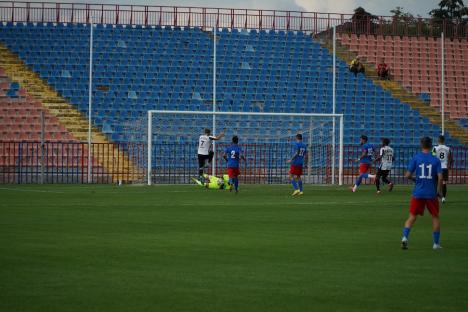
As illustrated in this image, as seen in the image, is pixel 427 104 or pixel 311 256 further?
pixel 427 104

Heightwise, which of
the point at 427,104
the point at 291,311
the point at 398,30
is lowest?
the point at 291,311

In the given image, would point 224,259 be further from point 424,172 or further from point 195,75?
point 195,75

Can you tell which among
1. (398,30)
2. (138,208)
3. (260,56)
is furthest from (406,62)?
(138,208)

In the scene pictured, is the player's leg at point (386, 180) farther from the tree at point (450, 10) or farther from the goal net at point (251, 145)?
the tree at point (450, 10)

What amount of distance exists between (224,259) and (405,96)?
37504 millimetres

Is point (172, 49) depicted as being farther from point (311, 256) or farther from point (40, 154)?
point (311, 256)

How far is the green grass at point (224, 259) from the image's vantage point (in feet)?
32.1

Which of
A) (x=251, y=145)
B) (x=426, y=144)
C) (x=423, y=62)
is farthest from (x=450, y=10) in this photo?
(x=426, y=144)

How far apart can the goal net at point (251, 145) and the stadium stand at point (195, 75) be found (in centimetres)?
43

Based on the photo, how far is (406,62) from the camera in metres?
51.6

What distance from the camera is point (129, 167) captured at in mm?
40219

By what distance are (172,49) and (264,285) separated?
121 ft

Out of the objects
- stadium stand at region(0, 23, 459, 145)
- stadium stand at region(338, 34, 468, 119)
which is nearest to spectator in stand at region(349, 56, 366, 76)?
stadium stand at region(0, 23, 459, 145)

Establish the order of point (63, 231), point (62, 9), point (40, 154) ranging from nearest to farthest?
point (63, 231) → point (40, 154) → point (62, 9)
